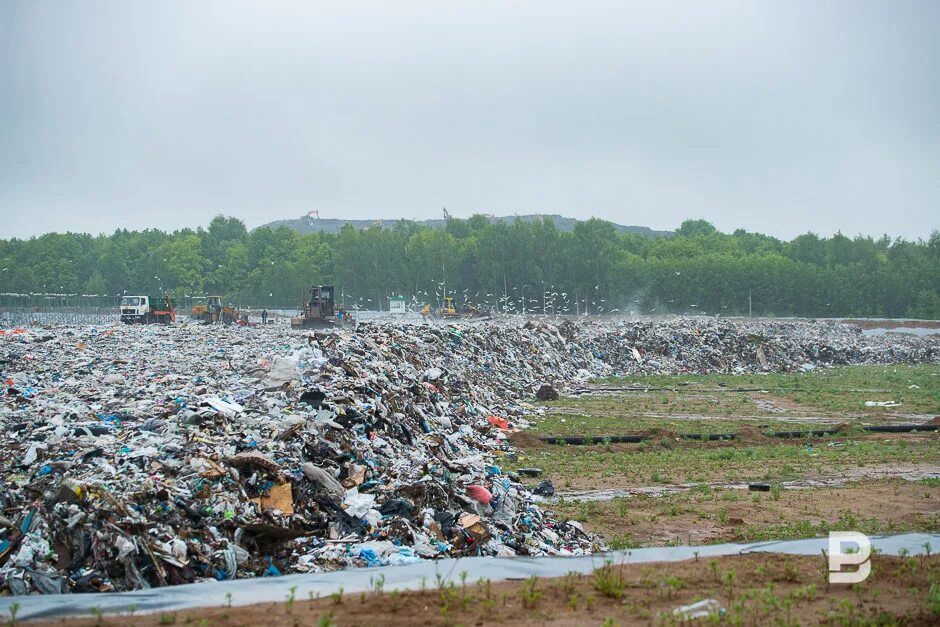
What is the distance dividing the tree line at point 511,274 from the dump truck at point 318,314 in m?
27.4

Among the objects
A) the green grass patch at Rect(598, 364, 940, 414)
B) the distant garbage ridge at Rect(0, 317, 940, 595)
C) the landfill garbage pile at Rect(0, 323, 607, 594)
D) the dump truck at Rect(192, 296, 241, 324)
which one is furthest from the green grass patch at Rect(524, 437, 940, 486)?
the dump truck at Rect(192, 296, 241, 324)

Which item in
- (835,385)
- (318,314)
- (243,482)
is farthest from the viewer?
(318,314)

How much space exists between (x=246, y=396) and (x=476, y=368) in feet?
34.9

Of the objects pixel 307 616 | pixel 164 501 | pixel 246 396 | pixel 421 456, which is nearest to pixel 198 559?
pixel 164 501

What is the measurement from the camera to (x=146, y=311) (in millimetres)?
41688

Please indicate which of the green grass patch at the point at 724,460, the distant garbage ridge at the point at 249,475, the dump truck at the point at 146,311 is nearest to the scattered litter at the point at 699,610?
the distant garbage ridge at the point at 249,475

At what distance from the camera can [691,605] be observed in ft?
17.5

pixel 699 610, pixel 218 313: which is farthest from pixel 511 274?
pixel 699 610

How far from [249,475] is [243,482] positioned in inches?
5.8

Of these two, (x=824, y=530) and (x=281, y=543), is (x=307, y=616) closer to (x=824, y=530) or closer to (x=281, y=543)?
(x=281, y=543)

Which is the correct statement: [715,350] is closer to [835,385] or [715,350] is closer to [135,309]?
[835,385]

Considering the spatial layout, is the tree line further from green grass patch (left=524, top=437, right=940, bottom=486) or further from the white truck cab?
green grass patch (left=524, top=437, right=940, bottom=486)

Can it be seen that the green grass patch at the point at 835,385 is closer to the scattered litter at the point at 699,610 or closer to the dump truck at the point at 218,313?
the scattered litter at the point at 699,610

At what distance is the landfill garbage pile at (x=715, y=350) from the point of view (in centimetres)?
3247
